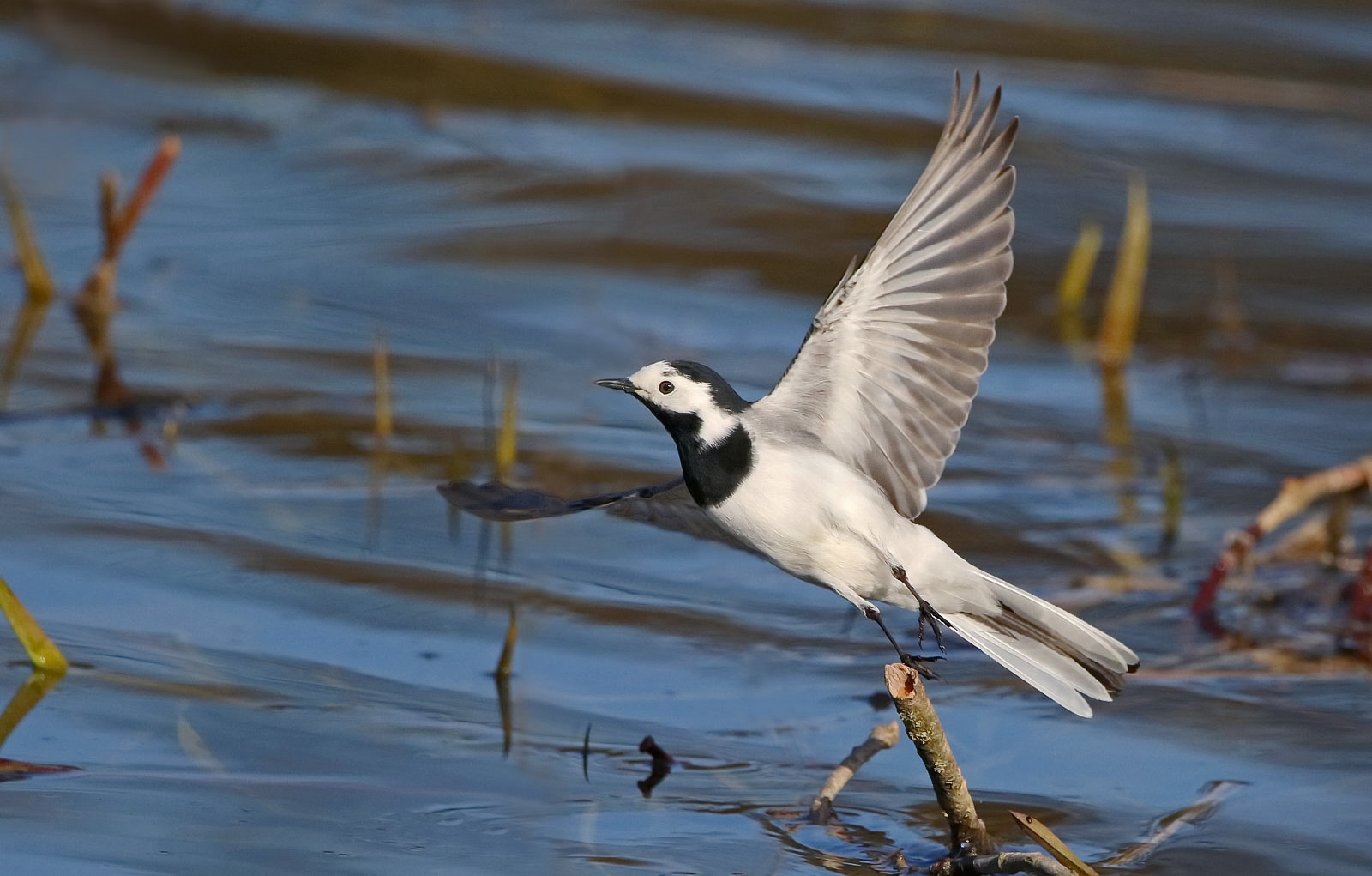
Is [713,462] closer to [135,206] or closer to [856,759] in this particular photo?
[856,759]

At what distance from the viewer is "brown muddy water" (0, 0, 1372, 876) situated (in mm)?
4445

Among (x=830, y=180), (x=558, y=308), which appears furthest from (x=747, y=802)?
(x=830, y=180)

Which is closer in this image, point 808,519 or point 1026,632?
point 808,519

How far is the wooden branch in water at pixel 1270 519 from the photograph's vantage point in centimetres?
554

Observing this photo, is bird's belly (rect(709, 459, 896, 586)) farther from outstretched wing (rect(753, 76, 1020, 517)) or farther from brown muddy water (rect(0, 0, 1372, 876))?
brown muddy water (rect(0, 0, 1372, 876))

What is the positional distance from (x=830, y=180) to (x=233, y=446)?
444 centimetres

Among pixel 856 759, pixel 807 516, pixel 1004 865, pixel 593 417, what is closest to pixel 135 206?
pixel 593 417

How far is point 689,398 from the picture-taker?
419 cm

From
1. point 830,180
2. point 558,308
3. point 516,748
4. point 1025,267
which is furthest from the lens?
point 830,180

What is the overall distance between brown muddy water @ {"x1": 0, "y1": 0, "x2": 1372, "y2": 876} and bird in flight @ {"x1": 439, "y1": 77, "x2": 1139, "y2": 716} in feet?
1.53

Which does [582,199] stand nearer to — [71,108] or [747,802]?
[71,108]

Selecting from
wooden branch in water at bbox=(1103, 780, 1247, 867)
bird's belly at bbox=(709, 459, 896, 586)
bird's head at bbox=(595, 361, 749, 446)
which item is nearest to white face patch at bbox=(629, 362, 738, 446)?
bird's head at bbox=(595, 361, 749, 446)

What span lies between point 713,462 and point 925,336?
64cm

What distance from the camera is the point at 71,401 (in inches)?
278
